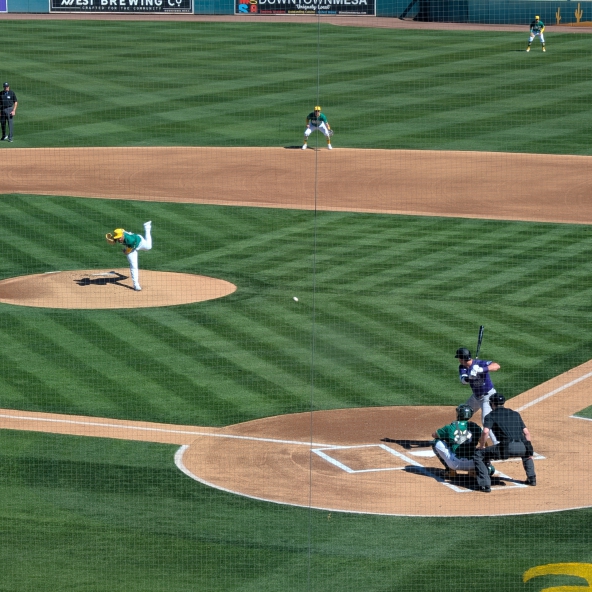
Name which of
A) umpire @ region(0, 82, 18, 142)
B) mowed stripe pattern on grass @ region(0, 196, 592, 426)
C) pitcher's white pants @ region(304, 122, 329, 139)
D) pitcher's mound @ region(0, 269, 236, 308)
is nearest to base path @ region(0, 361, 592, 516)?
mowed stripe pattern on grass @ region(0, 196, 592, 426)

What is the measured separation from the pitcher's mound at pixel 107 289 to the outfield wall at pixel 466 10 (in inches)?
1550

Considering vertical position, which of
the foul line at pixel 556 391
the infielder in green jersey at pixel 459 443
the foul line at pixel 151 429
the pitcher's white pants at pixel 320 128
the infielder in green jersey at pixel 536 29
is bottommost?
the foul line at pixel 151 429

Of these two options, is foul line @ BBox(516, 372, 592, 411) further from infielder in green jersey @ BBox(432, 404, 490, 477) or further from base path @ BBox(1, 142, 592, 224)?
base path @ BBox(1, 142, 592, 224)

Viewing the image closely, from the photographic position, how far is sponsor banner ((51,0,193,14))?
66.4m

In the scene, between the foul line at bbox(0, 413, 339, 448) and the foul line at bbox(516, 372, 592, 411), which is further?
the foul line at bbox(516, 372, 592, 411)

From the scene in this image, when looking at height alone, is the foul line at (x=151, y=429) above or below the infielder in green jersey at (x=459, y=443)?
below

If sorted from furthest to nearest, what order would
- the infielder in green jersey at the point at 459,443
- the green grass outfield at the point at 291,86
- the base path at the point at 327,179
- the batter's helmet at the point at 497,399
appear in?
the green grass outfield at the point at 291,86, the base path at the point at 327,179, the infielder in green jersey at the point at 459,443, the batter's helmet at the point at 497,399

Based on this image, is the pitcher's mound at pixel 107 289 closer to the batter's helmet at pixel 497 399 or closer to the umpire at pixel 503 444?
the batter's helmet at pixel 497 399

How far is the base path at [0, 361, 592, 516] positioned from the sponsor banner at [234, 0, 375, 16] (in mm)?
48456

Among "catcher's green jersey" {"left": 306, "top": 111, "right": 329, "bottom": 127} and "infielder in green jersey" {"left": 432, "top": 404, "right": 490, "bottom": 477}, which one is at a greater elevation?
"catcher's green jersey" {"left": 306, "top": 111, "right": 329, "bottom": 127}

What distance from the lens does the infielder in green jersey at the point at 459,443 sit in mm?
15484

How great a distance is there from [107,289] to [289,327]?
413 centimetres

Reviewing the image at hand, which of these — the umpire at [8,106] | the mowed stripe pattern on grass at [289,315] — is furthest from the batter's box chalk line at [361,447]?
the umpire at [8,106]

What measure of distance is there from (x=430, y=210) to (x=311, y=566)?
1874 cm
